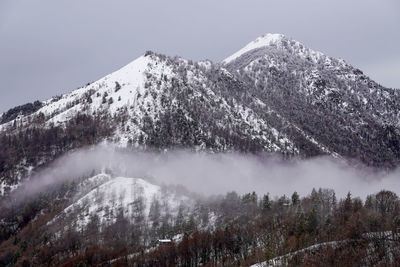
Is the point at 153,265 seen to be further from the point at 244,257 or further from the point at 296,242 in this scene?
the point at 296,242

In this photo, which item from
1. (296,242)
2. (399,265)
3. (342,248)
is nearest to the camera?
(399,265)

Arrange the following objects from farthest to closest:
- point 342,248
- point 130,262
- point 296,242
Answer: point 130,262 → point 296,242 → point 342,248

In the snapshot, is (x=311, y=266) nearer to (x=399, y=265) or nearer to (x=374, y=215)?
(x=399, y=265)

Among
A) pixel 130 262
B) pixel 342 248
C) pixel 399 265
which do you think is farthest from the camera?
pixel 130 262

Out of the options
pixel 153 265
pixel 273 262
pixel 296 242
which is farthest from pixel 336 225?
pixel 153 265

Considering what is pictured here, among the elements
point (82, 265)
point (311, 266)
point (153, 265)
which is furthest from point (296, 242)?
point (82, 265)

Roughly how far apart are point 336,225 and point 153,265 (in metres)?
86.7

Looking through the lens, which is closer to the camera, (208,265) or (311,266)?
(311,266)

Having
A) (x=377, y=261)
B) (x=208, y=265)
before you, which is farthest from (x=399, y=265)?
(x=208, y=265)

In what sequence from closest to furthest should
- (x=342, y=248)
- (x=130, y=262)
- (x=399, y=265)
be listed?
(x=399, y=265) → (x=342, y=248) → (x=130, y=262)

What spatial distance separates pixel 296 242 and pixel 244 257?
24.2 metres

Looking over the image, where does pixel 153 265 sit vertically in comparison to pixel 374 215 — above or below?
below

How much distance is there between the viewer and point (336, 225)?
191000 millimetres

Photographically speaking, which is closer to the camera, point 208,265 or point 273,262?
point 273,262
